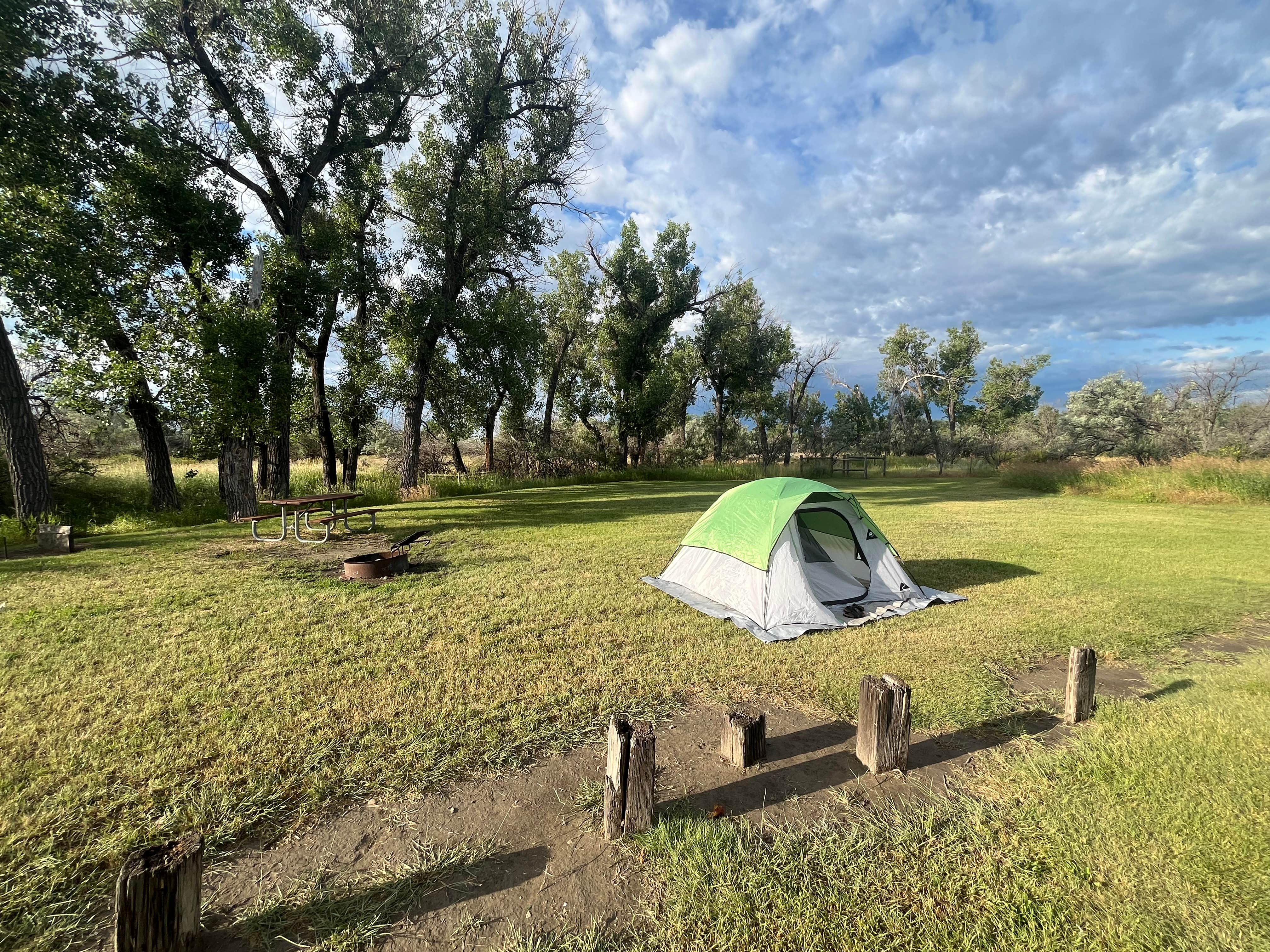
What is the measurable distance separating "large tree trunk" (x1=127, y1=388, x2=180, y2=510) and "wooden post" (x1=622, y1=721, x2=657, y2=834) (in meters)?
13.6

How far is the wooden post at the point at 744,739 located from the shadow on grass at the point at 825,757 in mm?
100

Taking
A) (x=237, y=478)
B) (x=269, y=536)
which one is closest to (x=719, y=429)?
(x=237, y=478)

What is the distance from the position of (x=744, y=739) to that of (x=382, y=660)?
318 centimetres

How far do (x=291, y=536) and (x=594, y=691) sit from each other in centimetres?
798

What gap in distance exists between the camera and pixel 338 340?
14.8 meters

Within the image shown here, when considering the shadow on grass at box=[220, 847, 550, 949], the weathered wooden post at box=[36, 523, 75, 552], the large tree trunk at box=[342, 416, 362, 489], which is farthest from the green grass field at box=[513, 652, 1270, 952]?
the large tree trunk at box=[342, 416, 362, 489]

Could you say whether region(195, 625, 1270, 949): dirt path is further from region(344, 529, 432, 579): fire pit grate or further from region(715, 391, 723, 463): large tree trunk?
region(715, 391, 723, 463): large tree trunk

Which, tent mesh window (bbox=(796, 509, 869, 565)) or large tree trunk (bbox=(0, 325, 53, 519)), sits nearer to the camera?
tent mesh window (bbox=(796, 509, 869, 565))

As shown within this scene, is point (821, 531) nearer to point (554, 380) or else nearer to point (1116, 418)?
point (554, 380)

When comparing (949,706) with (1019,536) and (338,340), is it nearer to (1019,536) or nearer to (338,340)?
(1019,536)

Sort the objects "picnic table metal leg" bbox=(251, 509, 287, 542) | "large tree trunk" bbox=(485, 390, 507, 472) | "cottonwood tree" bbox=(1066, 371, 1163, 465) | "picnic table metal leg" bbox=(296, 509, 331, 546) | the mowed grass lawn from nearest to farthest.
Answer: the mowed grass lawn
"picnic table metal leg" bbox=(251, 509, 287, 542)
"picnic table metal leg" bbox=(296, 509, 331, 546)
"large tree trunk" bbox=(485, 390, 507, 472)
"cottonwood tree" bbox=(1066, 371, 1163, 465)

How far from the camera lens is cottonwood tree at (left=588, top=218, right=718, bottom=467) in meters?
23.2

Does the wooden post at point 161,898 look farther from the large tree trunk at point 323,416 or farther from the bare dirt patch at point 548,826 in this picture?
the large tree trunk at point 323,416

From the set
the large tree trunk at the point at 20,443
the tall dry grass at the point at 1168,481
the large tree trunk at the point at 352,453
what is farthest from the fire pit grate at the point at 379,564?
the tall dry grass at the point at 1168,481
